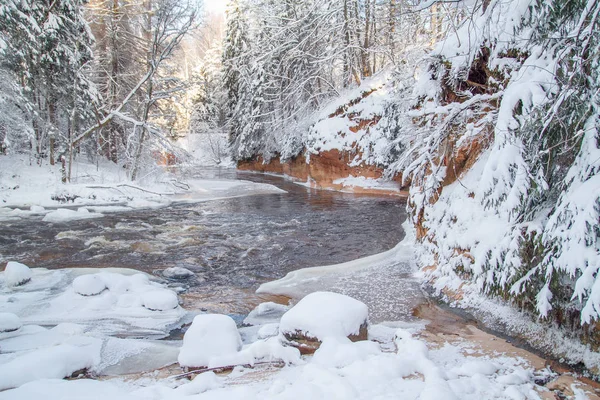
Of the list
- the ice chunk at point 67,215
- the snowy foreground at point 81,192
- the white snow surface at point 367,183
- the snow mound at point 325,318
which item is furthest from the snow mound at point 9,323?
the white snow surface at point 367,183

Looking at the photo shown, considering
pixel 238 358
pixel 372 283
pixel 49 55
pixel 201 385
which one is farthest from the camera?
pixel 49 55

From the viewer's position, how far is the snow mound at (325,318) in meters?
3.41

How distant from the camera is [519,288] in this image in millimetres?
3688

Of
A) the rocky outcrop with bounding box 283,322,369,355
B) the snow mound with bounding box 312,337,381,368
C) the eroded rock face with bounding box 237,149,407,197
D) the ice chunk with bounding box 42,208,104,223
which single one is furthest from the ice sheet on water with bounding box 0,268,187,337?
the eroded rock face with bounding box 237,149,407,197

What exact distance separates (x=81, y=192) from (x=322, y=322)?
478 inches

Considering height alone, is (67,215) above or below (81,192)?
below

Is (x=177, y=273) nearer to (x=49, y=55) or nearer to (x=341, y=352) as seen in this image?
(x=341, y=352)

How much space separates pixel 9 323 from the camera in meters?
3.83

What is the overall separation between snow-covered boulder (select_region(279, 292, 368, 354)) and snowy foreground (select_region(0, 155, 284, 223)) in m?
8.86

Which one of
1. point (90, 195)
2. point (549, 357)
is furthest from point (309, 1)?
point (549, 357)

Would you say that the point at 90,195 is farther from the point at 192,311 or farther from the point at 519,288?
the point at 519,288

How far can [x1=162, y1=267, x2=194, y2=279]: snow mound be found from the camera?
5988 mm

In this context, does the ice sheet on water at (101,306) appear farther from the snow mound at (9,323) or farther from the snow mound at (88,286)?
the snow mound at (9,323)


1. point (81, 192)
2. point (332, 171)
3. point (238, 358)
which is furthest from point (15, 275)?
point (332, 171)
